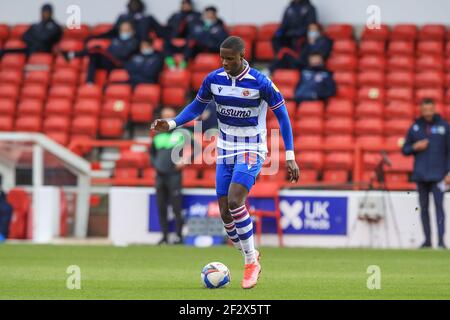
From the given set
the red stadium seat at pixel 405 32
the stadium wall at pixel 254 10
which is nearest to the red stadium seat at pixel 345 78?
the red stadium seat at pixel 405 32

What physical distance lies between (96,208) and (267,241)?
3.17 meters

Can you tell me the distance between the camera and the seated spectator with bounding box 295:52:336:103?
20.7m

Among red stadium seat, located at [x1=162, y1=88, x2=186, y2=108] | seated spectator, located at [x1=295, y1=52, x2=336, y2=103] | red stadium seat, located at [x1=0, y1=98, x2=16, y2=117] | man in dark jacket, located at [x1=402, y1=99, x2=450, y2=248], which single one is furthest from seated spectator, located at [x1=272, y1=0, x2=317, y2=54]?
red stadium seat, located at [x1=0, y1=98, x2=16, y2=117]

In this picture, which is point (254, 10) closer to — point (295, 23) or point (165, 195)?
point (295, 23)

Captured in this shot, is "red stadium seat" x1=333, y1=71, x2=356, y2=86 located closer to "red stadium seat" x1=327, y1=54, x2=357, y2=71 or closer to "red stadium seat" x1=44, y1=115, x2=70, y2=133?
"red stadium seat" x1=327, y1=54, x2=357, y2=71

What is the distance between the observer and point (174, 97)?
855 inches

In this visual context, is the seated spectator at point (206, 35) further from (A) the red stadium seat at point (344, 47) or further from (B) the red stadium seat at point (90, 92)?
(A) the red stadium seat at point (344, 47)

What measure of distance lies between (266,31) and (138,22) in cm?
258

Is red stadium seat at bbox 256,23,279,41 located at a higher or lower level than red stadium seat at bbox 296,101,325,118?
higher

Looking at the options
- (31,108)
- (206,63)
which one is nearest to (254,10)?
(206,63)

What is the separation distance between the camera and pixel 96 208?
64.6 ft

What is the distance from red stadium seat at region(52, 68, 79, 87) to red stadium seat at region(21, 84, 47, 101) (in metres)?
0.30
